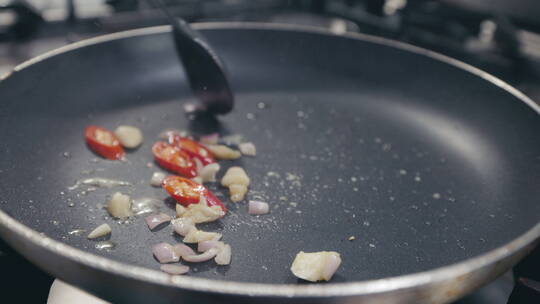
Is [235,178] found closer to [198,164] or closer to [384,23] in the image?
[198,164]

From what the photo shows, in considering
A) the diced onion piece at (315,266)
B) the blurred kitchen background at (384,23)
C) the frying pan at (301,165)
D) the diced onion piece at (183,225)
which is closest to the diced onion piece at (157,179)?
the frying pan at (301,165)

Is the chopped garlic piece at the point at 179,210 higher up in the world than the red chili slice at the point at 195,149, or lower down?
lower down

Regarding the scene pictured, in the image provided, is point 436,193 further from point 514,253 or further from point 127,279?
point 127,279

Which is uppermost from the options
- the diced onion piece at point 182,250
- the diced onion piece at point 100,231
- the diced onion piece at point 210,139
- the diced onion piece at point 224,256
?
the diced onion piece at point 210,139

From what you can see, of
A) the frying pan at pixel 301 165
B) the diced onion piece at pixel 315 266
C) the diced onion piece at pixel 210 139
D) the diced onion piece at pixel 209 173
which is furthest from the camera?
the diced onion piece at pixel 210 139

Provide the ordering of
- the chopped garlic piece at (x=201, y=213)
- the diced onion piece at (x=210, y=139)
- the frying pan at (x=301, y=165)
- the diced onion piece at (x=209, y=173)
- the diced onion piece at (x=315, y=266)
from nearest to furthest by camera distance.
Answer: the frying pan at (x=301, y=165) < the diced onion piece at (x=315, y=266) < the chopped garlic piece at (x=201, y=213) < the diced onion piece at (x=209, y=173) < the diced onion piece at (x=210, y=139)

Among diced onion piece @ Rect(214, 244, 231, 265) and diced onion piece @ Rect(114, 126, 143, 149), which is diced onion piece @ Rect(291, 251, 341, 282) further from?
diced onion piece @ Rect(114, 126, 143, 149)

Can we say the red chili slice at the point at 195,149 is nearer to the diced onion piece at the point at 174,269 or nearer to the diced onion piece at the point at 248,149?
the diced onion piece at the point at 248,149

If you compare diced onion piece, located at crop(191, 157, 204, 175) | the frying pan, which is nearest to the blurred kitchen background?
the frying pan
